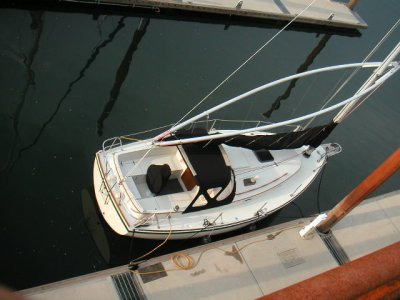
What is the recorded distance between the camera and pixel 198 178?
39.5 ft

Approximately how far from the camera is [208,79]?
19578 mm

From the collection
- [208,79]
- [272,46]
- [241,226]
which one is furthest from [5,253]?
[272,46]

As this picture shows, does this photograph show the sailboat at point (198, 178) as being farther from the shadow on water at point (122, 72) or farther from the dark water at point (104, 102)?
the shadow on water at point (122, 72)

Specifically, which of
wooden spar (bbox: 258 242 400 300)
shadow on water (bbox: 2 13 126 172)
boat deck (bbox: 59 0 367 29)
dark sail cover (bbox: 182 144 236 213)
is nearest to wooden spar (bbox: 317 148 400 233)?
dark sail cover (bbox: 182 144 236 213)

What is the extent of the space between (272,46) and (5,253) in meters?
16.3

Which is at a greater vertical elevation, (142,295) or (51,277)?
(51,277)

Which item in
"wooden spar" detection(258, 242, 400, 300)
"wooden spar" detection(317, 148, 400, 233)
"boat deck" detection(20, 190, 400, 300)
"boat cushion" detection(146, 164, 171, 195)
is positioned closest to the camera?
"wooden spar" detection(258, 242, 400, 300)

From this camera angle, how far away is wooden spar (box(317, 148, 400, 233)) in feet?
36.5

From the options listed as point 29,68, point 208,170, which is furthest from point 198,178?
point 29,68

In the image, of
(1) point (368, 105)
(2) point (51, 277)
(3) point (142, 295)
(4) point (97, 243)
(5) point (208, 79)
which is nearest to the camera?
(3) point (142, 295)

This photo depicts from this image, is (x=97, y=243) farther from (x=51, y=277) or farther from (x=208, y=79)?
(x=208, y=79)

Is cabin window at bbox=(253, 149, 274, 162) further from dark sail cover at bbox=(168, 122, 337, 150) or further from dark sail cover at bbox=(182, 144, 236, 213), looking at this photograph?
dark sail cover at bbox=(182, 144, 236, 213)

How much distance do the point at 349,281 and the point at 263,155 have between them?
12.0 m

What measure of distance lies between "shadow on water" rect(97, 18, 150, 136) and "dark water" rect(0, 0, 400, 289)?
0.05 m
